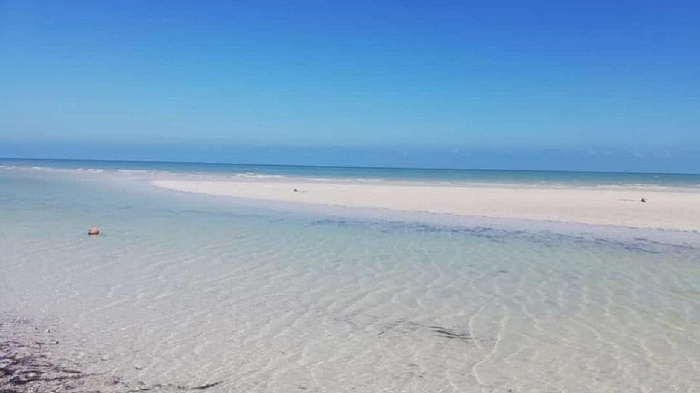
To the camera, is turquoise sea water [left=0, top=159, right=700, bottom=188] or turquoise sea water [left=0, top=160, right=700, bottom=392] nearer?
turquoise sea water [left=0, top=160, right=700, bottom=392]

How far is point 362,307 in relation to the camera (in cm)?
820

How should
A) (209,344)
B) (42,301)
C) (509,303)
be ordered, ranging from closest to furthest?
(209,344), (42,301), (509,303)

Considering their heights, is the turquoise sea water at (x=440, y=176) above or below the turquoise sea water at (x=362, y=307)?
above

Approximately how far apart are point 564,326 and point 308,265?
519 cm

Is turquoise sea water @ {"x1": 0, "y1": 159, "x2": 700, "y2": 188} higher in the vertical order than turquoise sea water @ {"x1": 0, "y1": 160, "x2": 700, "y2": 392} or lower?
higher

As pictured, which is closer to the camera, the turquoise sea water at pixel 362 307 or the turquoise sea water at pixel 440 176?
the turquoise sea water at pixel 362 307

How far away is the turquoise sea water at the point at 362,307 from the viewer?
5.70 metres

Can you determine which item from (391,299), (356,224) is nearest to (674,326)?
(391,299)

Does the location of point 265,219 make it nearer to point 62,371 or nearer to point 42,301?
point 42,301

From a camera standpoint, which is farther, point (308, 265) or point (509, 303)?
point (308, 265)

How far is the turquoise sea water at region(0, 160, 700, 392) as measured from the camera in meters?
5.70

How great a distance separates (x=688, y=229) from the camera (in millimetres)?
18734

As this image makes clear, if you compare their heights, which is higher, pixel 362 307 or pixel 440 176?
pixel 440 176

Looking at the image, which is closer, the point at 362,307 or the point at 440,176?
the point at 362,307
